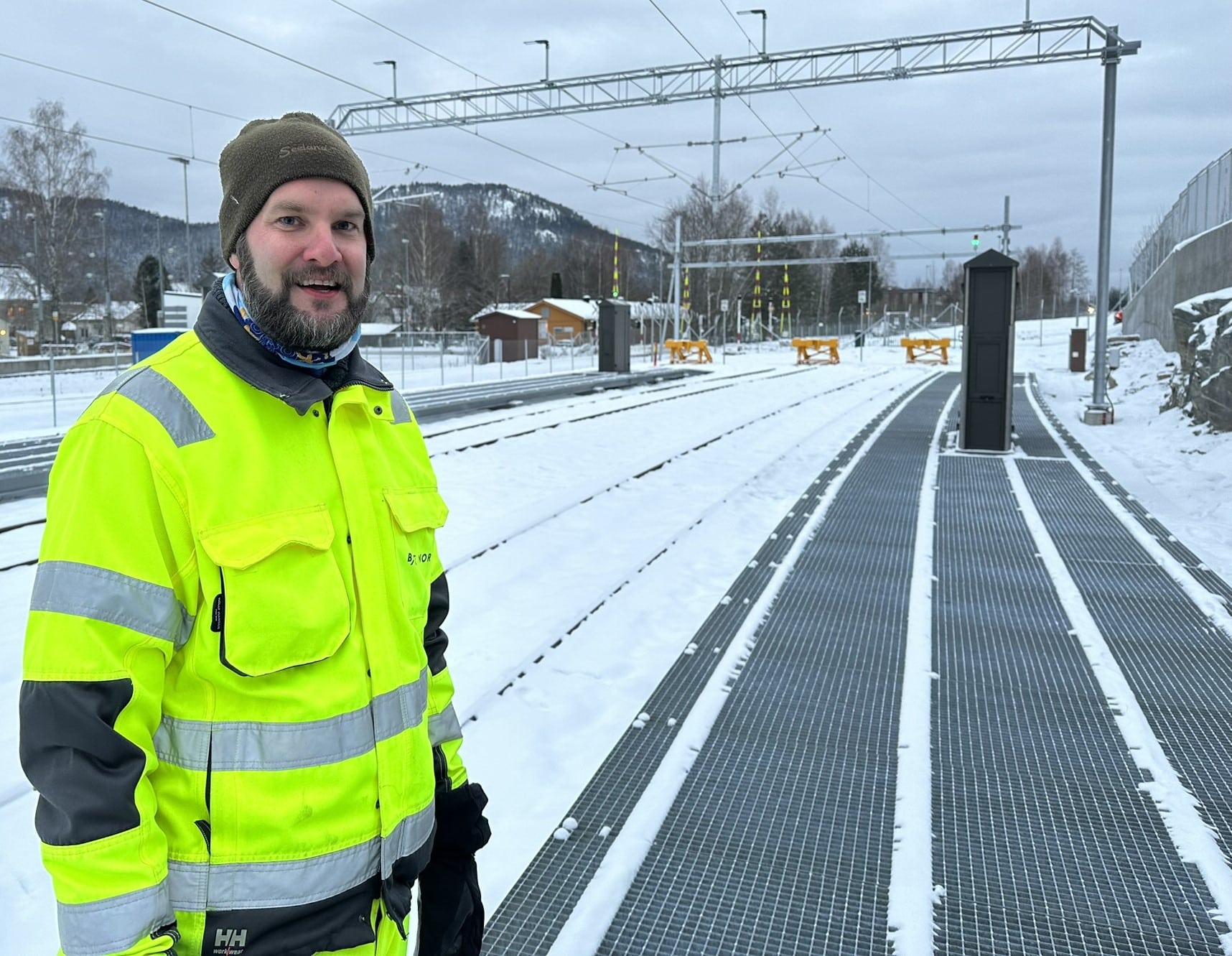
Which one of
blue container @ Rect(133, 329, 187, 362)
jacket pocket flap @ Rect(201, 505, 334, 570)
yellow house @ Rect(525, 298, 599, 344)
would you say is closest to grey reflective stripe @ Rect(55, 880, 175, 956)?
jacket pocket flap @ Rect(201, 505, 334, 570)

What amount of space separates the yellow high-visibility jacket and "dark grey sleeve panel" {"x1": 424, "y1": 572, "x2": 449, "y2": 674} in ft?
0.84

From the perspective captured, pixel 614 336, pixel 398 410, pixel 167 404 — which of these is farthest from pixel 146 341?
pixel 167 404

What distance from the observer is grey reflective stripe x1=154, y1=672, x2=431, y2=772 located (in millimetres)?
1571

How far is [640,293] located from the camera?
115438mm

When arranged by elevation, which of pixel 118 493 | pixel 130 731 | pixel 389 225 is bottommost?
pixel 130 731

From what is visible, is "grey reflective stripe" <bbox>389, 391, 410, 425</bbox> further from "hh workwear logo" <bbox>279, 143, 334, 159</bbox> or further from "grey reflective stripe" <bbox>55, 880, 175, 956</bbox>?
"grey reflective stripe" <bbox>55, 880, 175, 956</bbox>

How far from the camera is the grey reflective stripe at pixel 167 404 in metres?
1.58

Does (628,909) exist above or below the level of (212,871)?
below

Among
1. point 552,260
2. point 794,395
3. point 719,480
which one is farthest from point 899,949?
point 552,260

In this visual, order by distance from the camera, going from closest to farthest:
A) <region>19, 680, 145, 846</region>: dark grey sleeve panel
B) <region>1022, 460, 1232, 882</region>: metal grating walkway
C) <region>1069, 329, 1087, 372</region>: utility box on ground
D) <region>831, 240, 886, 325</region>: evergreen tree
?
<region>19, 680, 145, 846</region>: dark grey sleeve panel < <region>1022, 460, 1232, 882</region>: metal grating walkway < <region>1069, 329, 1087, 372</region>: utility box on ground < <region>831, 240, 886, 325</region>: evergreen tree

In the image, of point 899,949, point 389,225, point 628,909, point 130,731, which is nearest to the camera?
point 130,731

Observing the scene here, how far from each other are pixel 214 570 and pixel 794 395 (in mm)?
22244

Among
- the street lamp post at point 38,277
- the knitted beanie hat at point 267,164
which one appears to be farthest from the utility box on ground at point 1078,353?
the street lamp post at point 38,277

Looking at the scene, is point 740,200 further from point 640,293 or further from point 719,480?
point 719,480
